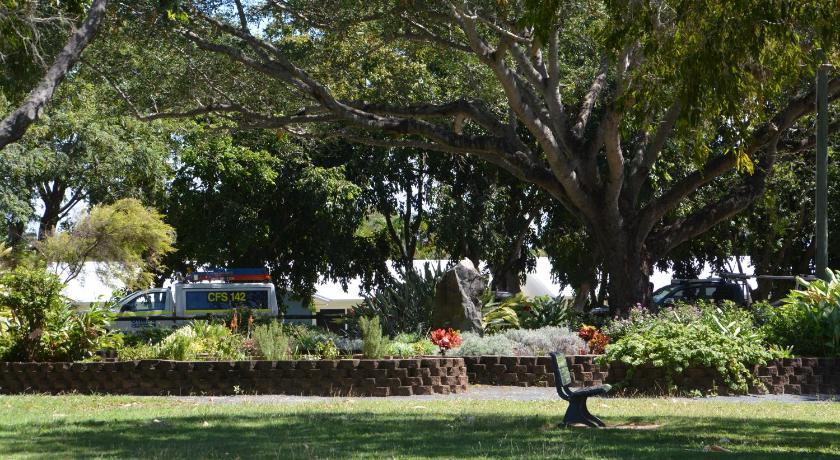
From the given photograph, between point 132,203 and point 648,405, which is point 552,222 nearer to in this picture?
point 132,203

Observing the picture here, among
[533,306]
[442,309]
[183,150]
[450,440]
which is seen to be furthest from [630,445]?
[183,150]

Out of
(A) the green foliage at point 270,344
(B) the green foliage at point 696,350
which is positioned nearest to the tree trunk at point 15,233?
(A) the green foliage at point 270,344

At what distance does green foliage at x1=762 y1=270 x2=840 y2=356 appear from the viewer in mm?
15808

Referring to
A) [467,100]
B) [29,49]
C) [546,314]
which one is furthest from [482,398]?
[467,100]

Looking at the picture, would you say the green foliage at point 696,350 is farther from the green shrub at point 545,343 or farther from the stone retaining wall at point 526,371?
the green shrub at point 545,343

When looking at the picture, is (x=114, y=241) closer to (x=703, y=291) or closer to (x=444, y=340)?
(x=703, y=291)

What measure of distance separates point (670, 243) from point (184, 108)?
425 inches

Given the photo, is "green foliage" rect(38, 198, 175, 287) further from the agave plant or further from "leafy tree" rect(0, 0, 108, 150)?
the agave plant

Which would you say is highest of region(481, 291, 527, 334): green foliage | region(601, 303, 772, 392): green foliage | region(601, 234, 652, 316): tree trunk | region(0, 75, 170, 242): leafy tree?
region(0, 75, 170, 242): leafy tree

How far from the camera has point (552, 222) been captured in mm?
36688

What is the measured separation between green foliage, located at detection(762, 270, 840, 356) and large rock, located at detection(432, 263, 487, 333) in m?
4.93

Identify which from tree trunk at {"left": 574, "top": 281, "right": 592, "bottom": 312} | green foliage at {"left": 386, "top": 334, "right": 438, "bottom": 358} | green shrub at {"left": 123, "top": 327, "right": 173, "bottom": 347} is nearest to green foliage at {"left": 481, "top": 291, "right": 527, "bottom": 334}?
green foliage at {"left": 386, "top": 334, "right": 438, "bottom": 358}

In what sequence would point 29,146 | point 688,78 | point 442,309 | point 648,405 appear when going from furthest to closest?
point 29,146 < point 442,309 < point 648,405 < point 688,78

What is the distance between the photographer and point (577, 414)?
404 inches
